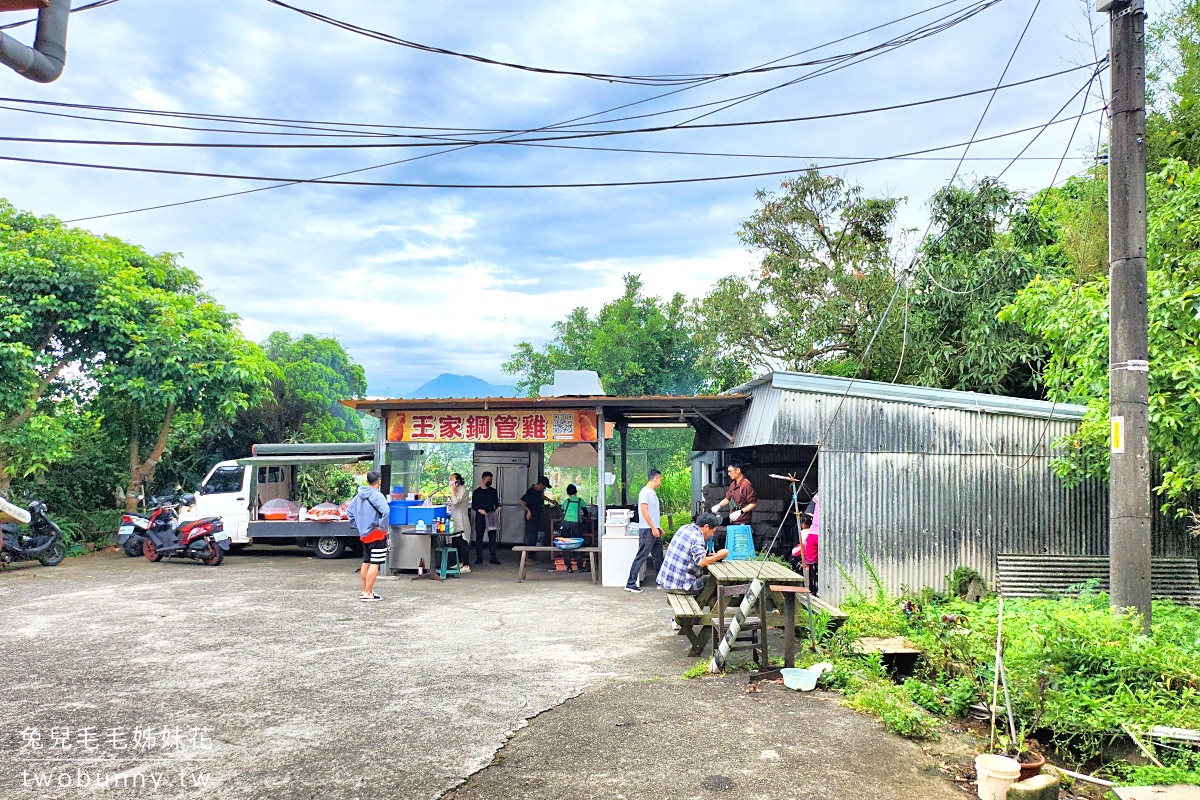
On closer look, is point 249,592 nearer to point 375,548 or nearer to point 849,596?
point 375,548

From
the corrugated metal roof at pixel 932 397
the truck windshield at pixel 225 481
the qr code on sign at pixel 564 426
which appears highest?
the corrugated metal roof at pixel 932 397

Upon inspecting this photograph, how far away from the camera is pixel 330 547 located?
16.1m

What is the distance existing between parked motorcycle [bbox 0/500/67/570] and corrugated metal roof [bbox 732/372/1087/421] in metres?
12.5

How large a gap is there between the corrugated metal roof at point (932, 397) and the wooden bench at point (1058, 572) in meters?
1.54

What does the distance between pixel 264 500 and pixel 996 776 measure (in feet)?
50.0

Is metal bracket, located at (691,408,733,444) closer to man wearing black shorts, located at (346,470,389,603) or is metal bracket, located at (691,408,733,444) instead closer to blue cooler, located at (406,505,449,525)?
blue cooler, located at (406,505,449,525)

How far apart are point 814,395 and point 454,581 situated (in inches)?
237

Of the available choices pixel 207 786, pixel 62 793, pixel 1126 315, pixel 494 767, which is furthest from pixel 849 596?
pixel 62 793

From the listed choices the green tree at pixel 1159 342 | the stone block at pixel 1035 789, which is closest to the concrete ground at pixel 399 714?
the stone block at pixel 1035 789

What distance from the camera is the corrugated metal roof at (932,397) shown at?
9.23 m

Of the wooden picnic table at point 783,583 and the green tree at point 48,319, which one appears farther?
the green tree at point 48,319

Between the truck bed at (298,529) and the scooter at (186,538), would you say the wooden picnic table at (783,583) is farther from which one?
the scooter at (186,538)

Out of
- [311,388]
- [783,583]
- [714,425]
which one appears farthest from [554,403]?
[311,388]

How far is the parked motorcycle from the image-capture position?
13.8 metres
